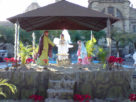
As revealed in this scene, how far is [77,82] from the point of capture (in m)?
5.98

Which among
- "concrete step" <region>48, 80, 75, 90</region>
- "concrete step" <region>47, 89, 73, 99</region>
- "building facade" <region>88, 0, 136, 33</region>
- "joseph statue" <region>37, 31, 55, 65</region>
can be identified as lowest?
"concrete step" <region>47, 89, 73, 99</region>

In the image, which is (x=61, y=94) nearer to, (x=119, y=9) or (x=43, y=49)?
(x=43, y=49)

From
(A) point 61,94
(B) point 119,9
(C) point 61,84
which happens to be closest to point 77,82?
(C) point 61,84

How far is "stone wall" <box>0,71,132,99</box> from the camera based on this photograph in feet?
19.5

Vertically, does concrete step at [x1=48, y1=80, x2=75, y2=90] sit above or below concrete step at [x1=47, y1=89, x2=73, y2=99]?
above

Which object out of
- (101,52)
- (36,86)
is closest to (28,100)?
(36,86)

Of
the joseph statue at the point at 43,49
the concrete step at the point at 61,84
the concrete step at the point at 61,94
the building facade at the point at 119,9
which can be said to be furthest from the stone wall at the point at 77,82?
the building facade at the point at 119,9

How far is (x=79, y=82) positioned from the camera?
236 inches

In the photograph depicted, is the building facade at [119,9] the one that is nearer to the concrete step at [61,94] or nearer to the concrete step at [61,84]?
the concrete step at [61,84]

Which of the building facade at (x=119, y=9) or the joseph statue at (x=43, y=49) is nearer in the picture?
the joseph statue at (x=43, y=49)

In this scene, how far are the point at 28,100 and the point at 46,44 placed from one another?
3.69 meters

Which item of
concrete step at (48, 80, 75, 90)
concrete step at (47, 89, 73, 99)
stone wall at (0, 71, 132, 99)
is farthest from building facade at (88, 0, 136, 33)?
concrete step at (47, 89, 73, 99)

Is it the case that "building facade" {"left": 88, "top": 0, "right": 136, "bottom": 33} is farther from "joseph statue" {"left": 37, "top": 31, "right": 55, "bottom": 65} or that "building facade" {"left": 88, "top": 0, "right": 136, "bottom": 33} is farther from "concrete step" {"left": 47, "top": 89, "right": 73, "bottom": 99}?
"concrete step" {"left": 47, "top": 89, "right": 73, "bottom": 99}

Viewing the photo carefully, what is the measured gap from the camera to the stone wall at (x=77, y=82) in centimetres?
595
